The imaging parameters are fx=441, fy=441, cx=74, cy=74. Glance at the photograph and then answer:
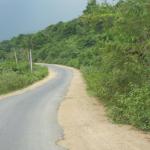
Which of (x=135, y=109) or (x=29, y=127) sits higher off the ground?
(x=135, y=109)

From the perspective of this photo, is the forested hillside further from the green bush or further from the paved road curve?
the paved road curve

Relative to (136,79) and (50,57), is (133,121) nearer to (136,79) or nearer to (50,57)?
(136,79)

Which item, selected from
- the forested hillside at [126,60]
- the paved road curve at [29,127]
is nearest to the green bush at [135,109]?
the forested hillside at [126,60]

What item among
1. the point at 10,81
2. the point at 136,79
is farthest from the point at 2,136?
the point at 10,81

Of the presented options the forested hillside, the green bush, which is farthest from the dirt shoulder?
the forested hillside

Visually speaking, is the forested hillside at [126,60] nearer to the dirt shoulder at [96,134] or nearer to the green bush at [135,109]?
the green bush at [135,109]

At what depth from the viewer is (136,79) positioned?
19.0 meters

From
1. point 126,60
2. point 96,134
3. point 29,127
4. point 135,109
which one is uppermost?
point 126,60

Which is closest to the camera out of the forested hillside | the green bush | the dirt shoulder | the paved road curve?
the dirt shoulder

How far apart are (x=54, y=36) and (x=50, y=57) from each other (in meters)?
17.1

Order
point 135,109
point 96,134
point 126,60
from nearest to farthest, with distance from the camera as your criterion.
→ point 96,134
point 135,109
point 126,60

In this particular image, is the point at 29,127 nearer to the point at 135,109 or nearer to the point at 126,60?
the point at 135,109

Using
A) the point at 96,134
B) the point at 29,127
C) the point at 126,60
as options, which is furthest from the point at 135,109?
the point at 126,60

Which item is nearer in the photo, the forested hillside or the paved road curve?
the paved road curve
